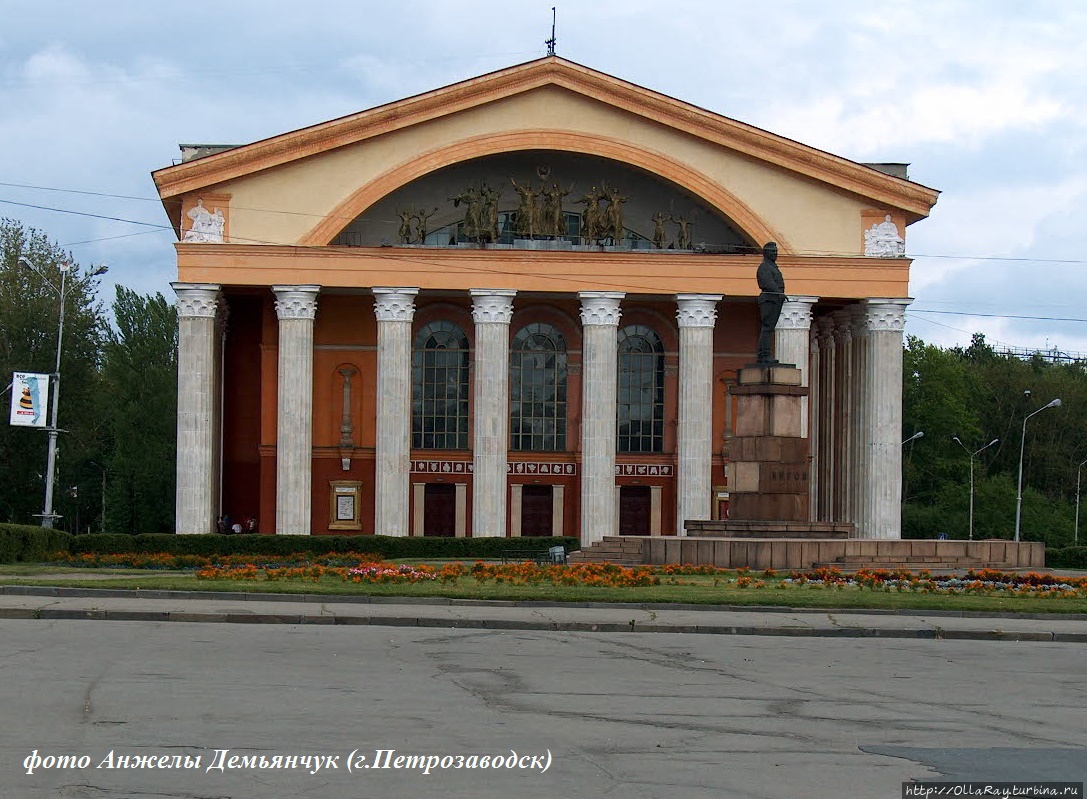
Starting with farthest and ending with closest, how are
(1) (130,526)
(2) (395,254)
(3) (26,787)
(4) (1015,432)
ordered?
(4) (1015,432) → (1) (130,526) → (2) (395,254) → (3) (26,787)

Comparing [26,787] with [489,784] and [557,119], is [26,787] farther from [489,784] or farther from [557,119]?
[557,119]

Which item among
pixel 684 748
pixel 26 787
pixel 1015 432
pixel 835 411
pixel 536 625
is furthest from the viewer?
pixel 1015 432

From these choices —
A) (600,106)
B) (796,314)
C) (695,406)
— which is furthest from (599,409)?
(600,106)

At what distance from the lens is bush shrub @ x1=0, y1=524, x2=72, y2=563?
33.8 m

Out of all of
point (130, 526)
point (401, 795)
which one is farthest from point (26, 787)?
point (130, 526)

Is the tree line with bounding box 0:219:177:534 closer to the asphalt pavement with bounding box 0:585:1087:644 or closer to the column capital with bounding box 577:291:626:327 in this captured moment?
the column capital with bounding box 577:291:626:327

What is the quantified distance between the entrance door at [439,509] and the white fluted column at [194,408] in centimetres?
776

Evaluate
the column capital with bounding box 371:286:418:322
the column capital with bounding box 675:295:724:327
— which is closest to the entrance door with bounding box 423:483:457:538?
the column capital with bounding box 371:286:418:322

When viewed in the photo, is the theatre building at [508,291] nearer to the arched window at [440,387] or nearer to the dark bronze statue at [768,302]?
the arched window at [440,387]

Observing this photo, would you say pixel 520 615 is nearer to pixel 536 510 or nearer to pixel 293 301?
pixel 293 301

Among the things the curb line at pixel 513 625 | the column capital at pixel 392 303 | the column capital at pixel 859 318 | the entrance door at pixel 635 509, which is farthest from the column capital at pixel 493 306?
the curb line at pixel 513 625

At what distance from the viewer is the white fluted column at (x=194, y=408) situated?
47406 millimetres

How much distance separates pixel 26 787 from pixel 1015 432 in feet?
299

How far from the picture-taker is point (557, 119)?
1960 inches
